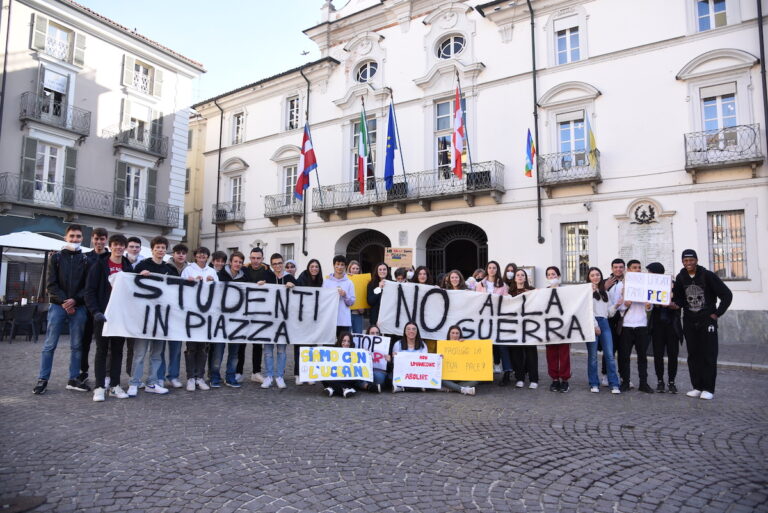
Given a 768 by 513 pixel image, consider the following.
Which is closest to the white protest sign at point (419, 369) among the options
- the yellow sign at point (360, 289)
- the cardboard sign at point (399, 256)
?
the yellow sign at point (360, 289)

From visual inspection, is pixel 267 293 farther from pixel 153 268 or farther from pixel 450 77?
pixel 450 77

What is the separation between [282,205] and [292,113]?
482 centimetres

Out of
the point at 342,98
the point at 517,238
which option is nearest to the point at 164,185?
the point at 342,98

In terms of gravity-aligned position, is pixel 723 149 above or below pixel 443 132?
below

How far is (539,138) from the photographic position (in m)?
17.7

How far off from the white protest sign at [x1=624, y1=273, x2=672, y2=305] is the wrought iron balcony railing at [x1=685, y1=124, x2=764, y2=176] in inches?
379

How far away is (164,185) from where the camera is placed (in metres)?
25.6

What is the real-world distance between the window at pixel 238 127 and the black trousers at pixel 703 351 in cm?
2465

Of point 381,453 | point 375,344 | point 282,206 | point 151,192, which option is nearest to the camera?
point 381,453

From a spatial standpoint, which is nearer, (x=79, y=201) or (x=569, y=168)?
(x=569, y=168)

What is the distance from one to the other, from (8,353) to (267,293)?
7043 mm

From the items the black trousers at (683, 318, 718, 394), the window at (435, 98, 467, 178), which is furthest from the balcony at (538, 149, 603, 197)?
the black trousers at (683, 318, 718, 394)

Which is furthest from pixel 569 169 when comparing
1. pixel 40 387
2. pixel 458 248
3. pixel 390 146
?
pixel 40 387

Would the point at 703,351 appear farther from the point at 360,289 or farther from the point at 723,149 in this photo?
the point at 723,149
